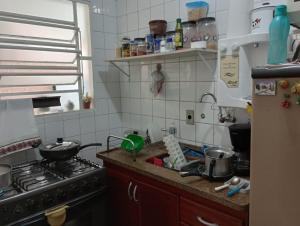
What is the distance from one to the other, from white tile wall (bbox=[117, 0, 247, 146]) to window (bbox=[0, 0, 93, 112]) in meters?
0.39

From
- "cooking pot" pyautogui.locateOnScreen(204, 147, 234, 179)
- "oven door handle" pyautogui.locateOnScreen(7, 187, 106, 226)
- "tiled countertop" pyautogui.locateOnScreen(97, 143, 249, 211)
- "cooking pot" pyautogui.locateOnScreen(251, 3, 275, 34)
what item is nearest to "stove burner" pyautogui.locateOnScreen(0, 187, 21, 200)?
"oven door handle" pyautogui.locateOnScreen(7, 187, 106, 226)

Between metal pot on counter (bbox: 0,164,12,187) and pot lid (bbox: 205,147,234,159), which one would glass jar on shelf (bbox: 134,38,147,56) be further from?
metal pot on counter (bbox: 0,164,12,187)

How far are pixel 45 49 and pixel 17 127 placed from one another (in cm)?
59

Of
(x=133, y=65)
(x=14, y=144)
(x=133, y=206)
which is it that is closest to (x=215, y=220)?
(x=133, y=206)

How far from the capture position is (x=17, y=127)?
1.66m

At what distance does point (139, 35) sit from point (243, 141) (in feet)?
4.22

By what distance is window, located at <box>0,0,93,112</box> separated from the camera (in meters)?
1.72

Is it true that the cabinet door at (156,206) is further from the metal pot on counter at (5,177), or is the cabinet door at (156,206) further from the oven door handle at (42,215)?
the metal pot on counter at (5,177)

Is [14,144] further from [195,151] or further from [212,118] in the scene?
[212,118]

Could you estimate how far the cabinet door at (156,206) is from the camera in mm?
1363

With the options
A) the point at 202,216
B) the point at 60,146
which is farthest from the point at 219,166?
the point at 60,146

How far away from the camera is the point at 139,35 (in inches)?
84.4

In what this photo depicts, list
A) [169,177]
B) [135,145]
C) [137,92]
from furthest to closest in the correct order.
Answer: [137,92]
[135,145]
[169,177]

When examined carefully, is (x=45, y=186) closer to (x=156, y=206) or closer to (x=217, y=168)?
(x=156, y=206)
